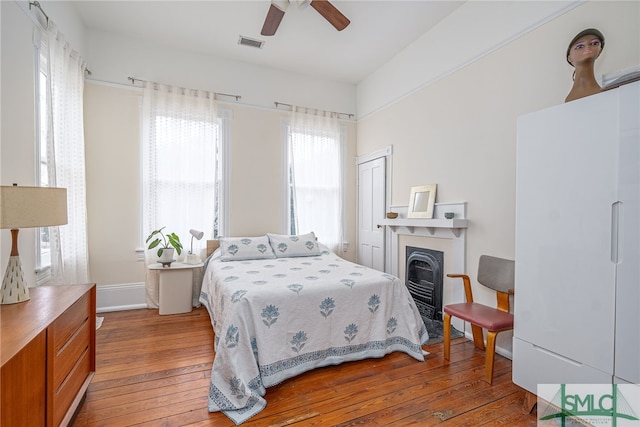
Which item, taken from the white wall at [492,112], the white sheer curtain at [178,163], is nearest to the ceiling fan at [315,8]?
the white wall at [492,112]

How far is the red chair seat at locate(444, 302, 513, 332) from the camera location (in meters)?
2.06

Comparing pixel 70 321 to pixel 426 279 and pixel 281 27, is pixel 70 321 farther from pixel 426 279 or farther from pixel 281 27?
pixel 281 27

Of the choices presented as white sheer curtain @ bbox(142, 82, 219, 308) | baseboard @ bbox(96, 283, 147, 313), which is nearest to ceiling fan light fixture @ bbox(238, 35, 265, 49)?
white sheer curtain @ bbox(142, 82, 219, 308)

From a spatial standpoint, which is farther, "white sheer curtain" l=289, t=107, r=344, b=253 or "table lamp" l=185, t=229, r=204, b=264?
"white sheer curtain" l=289, t=107, r=344, b=253

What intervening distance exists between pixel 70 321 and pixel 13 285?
1.07ft

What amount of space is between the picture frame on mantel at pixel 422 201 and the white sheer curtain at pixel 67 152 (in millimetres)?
3451

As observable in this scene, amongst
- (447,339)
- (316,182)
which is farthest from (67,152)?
(447,339)

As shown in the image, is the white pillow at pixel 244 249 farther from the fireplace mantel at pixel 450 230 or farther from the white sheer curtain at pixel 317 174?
the fireplace mantel at pixel 450 230

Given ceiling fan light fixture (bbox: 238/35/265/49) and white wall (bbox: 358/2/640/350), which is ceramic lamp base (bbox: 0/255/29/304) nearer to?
white wall (bbox: 358/2/640/350)

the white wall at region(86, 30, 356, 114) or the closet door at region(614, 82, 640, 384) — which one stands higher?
the white wall at region(86, 30, 356, 114)

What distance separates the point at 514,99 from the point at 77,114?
4.11 metres

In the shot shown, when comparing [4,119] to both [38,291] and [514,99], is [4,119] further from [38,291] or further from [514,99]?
[514,99]

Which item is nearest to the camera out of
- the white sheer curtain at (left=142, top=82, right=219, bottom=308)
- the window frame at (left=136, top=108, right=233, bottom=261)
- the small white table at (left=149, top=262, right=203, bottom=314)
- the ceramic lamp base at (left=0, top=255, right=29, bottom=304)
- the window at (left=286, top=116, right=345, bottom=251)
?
the ceramic lamp base at (left=0, top=255, right=29, bottom=304)

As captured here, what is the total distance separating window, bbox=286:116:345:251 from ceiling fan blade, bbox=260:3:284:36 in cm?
166
